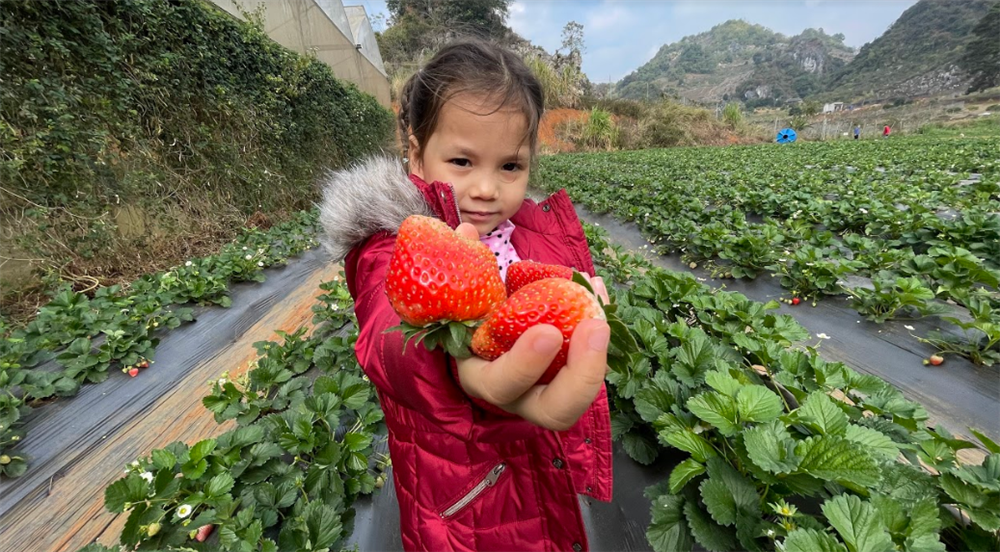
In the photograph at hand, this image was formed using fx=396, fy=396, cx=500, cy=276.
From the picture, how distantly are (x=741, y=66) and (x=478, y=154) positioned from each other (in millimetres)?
138864

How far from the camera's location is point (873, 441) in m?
1.08

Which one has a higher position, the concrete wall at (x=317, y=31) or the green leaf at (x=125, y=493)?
the concrete wall at (x=317, y=31)

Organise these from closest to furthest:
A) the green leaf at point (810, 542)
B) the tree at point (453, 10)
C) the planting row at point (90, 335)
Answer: the green leaf at point (810, 542) → the planting row at point (90, 335) → the tree at point (453, 10)

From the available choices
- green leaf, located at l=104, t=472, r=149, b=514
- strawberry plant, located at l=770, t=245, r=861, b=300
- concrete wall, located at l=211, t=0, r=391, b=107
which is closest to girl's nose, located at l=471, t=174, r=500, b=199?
green leaf, located at l=104, t=472, r=149, b=514

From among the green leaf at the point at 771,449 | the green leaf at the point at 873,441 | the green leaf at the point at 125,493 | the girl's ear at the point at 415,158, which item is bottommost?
the green leaf at the point at 125,493

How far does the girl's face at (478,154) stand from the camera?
1362 mm

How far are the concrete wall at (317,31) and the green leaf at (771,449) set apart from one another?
8.72 meters

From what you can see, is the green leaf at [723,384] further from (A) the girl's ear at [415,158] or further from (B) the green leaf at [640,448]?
(A) the girl's ear at [415,158]

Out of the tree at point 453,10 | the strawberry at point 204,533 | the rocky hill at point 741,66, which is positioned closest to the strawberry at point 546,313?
the strawberry at point 204,533

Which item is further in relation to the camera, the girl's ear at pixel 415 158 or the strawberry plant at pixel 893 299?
the strawberry plant at pixel 893 299

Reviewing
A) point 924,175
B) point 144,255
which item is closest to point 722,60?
point 924,175

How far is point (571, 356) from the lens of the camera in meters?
0.63

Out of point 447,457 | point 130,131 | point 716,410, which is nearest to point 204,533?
point 447,457

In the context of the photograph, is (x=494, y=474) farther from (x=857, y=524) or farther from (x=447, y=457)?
(x=857, y=524)
